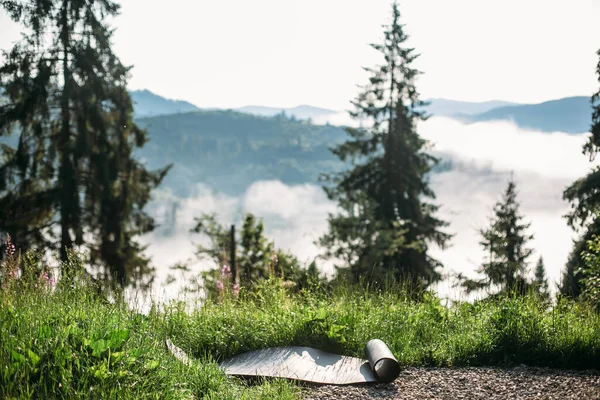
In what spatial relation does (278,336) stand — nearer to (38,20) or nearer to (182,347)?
(182,347)

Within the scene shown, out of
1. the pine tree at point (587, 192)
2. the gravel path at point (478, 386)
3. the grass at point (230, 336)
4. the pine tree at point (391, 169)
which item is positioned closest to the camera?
the grass at point (230, 336)

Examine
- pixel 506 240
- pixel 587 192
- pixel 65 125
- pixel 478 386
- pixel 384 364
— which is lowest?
pixel 506 240

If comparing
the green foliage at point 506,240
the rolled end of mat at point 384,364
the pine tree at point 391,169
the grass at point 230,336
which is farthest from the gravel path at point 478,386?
the pine tree at point 391,169

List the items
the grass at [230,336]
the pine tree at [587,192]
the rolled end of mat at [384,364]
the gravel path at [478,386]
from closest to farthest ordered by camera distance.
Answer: the grass at [230,336], the gravel path at [478,386], the rolled end of mat at [384,364], the pine tree at [587,192]

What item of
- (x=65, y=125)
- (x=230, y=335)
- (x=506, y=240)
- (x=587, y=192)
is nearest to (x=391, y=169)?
(x=506, y=240)

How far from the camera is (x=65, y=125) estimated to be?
17.0 m

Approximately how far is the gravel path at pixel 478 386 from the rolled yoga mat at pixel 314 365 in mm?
132

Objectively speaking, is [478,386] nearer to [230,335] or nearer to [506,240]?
[230,335]

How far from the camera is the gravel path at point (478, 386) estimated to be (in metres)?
4.71

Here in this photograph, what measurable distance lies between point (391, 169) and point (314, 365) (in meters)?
19.5

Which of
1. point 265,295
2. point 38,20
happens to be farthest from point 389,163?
point 265,295

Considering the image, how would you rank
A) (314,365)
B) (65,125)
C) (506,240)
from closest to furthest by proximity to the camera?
(314,365) → (65,125) → (506,240)

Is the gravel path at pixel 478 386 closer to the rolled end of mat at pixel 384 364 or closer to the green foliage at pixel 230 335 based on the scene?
the rolled end of mat at pixel 384 364

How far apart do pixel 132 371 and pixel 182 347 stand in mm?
1424
